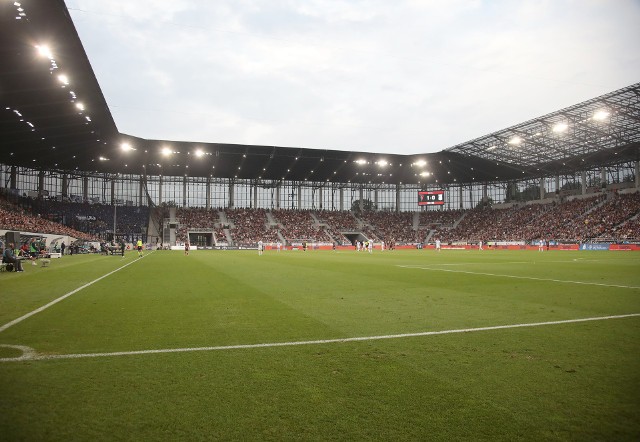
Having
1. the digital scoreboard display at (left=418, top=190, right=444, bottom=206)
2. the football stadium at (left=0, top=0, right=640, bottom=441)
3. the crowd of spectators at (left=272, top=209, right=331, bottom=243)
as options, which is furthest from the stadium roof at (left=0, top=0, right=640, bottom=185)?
the crowd of spectators at (left=272, top=209, right=331, bottom=243)

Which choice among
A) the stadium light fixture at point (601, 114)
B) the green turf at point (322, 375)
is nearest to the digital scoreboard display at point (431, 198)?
the stadium light fixture at point (601, 114)

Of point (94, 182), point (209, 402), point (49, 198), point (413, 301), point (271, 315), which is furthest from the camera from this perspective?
point (94, 182)

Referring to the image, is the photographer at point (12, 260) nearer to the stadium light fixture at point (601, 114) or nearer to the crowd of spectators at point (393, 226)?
the stadium light fixture at point (601, 114)

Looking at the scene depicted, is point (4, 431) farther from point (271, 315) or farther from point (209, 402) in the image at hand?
point (271, 315)

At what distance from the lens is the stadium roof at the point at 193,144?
2686 centimetres

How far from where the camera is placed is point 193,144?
6041 cm

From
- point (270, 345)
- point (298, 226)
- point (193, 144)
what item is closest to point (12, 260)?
point (270, 345)

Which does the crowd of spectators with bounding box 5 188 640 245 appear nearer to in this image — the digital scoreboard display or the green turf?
the digital scoreboard display

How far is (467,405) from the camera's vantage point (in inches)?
146

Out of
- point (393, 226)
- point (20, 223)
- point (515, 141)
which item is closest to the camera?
point (20, 223)

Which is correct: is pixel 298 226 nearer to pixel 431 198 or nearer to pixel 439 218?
pixel 431 198

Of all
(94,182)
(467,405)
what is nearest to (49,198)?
(94,182)

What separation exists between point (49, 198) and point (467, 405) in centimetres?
7959

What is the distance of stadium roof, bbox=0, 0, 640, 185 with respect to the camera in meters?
26.9
